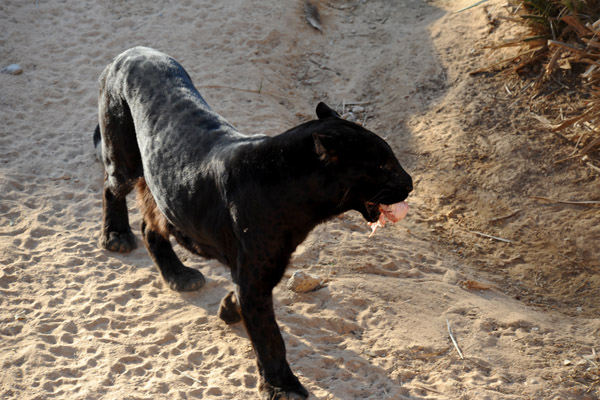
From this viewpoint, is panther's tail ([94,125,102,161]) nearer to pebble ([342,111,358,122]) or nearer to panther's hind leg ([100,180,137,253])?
panther's hind leg ([100,180,137,253])

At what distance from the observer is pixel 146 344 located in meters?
4.89

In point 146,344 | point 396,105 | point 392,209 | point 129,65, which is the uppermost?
point 129,65

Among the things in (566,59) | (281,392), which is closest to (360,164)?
(281,392)

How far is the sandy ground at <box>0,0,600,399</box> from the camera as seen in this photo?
15.3ft

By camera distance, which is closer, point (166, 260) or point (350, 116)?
point (166, 260)

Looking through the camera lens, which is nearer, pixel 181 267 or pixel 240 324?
pixel 240 324

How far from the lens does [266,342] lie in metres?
4.21

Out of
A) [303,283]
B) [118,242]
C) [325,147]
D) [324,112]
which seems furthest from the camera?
[118,242]

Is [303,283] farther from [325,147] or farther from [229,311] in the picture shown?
[325,147]

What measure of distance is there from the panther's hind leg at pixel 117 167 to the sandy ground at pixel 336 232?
0.19m

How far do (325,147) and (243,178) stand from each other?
60 centimetres

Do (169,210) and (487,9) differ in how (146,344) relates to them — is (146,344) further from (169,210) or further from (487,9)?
(487,9)

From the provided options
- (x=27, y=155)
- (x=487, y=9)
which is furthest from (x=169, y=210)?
(x=487, y=9)

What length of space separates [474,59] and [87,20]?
18.0 ft
